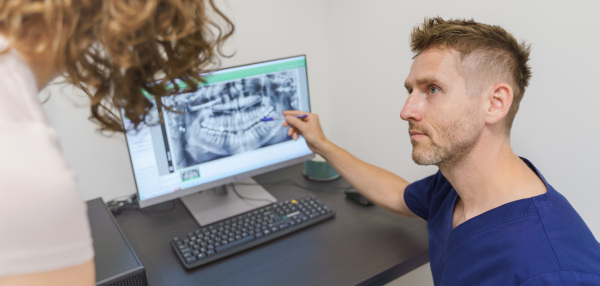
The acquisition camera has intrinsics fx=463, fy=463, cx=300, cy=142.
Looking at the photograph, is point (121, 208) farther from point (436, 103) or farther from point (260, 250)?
point (436, 103)

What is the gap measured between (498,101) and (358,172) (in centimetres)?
46

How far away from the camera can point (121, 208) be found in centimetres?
142

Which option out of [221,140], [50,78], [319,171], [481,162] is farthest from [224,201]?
[50,78]

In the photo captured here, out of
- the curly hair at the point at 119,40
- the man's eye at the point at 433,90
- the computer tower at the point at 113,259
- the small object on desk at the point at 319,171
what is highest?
the curly hair at the point at 119,40

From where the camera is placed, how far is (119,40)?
514mm

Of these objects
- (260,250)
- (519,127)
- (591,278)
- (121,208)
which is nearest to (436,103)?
(519,127)

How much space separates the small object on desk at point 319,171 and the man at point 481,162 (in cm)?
52

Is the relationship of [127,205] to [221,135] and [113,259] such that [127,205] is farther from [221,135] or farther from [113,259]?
[113,259]

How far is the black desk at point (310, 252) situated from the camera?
1080 mm

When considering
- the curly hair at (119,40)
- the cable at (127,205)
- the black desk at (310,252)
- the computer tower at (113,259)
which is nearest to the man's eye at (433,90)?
A: the black desk at (310,252)

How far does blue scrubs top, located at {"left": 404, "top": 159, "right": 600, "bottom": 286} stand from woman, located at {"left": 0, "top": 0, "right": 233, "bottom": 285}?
2.29ft

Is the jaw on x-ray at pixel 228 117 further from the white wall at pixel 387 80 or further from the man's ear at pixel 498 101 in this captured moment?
the man's ear at pixel 498 101

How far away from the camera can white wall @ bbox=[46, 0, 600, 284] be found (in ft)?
3.46

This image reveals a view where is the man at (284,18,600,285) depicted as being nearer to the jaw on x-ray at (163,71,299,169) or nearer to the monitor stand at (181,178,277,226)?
the jaw on x-ray at (163,71,299,169)
